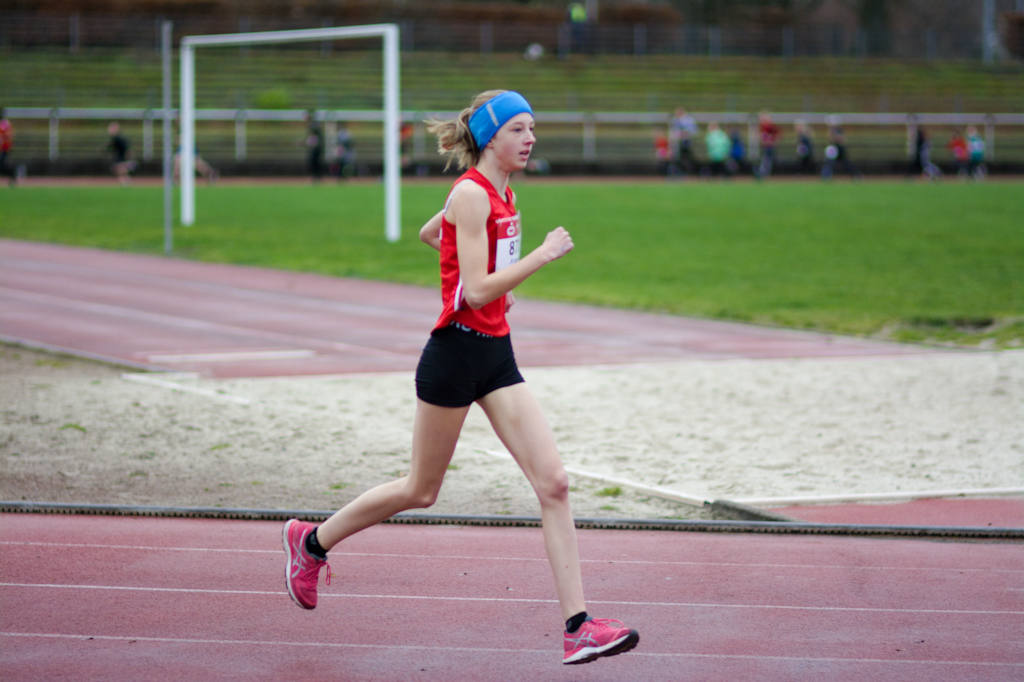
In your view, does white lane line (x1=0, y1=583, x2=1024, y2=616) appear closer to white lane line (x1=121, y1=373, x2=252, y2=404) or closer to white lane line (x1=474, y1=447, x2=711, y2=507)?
white lane line (x1=474, y1=447, x2=711, y2=507)

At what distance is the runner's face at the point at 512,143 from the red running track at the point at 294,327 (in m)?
6.51

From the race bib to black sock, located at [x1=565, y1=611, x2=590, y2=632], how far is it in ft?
3.73

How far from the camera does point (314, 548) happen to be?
5.05 metres

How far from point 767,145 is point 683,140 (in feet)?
9.19

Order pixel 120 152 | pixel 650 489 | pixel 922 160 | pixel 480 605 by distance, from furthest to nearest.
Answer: pixel 922 160 → pixel 120 152 → pixel 650 489 → pixel 480 605

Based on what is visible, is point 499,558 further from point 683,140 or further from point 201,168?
point 683,140

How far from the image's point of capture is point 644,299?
634 inches

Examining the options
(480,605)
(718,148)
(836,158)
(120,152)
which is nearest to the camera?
(480,605)

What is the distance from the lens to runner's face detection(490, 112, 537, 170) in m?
4.61

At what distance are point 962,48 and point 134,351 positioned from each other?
60523 mm

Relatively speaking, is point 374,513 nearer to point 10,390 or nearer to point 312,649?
point 312,649

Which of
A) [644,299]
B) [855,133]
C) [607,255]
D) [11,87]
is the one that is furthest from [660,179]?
[644,299]

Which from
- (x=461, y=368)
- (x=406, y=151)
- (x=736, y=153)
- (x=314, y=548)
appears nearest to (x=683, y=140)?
(x=736, y=153)

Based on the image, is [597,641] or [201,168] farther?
[201,168]
